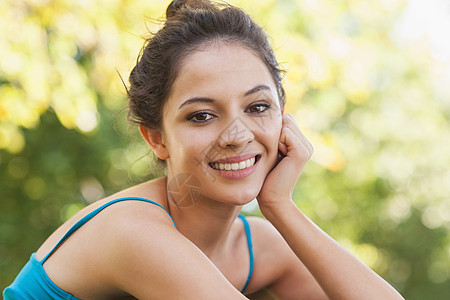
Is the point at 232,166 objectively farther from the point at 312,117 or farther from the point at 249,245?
the point at 312,117

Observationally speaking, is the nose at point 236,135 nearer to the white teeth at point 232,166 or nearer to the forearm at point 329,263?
the white teeth at point 232,166

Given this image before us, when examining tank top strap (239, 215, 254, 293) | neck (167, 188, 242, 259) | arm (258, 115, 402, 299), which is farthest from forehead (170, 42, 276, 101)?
tank top strap (239, 215, 254, 293)

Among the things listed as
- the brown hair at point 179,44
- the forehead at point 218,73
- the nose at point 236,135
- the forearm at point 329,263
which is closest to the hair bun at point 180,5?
the brown hair at point 179,44

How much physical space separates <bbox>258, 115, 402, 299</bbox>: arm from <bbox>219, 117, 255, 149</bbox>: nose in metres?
0.31

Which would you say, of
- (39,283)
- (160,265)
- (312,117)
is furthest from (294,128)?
(312,117)

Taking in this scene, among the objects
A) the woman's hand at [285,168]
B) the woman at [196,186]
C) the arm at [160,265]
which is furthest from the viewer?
the woman's hand at [285,168]

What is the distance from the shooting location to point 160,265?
74.1 inches

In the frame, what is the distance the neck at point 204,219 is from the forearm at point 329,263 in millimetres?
305

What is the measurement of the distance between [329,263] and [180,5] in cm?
143

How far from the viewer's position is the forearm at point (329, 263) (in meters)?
2.18

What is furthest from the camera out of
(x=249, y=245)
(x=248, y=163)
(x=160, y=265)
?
(x=249, y=245)

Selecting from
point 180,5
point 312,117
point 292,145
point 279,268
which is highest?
point 180,5

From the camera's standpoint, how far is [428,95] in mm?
9000

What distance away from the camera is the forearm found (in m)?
2.18
